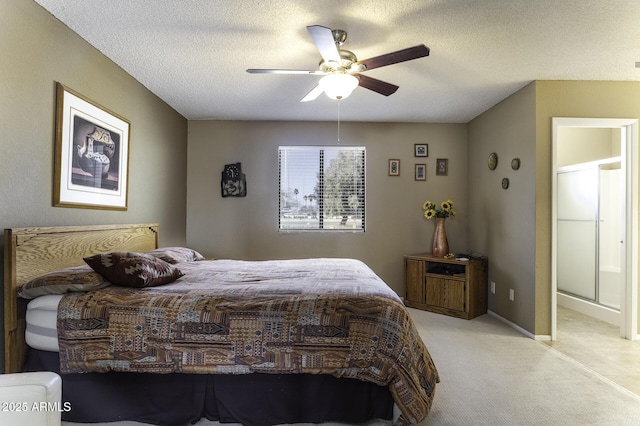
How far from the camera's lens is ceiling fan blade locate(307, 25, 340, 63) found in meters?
1.87

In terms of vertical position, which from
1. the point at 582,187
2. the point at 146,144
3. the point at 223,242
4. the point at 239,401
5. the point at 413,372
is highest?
the point at 146,144

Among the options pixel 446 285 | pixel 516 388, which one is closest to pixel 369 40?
pixel 516 388

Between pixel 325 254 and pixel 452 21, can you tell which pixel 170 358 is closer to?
pixel 452 21

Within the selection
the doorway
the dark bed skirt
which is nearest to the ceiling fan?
the dark bed skirt

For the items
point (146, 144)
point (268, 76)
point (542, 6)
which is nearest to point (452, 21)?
point (542, 6)

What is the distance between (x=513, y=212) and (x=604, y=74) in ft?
4.83

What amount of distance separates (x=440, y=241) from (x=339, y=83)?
2728 millimetres

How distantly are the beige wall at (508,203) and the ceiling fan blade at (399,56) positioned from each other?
1.91m

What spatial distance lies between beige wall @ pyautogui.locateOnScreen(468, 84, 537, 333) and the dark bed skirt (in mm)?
2355

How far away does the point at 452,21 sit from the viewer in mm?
2262

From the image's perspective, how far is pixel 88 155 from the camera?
2.58 meters

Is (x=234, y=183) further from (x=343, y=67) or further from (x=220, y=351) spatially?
(x=220, y=351)

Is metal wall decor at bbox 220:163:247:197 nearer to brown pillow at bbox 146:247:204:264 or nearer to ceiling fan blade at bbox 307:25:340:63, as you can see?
brown pillow at bbox 146:247:204:264

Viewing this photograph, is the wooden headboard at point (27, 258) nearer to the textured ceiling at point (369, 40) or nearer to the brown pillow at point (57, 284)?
the brown pillow at point (57, 284)
